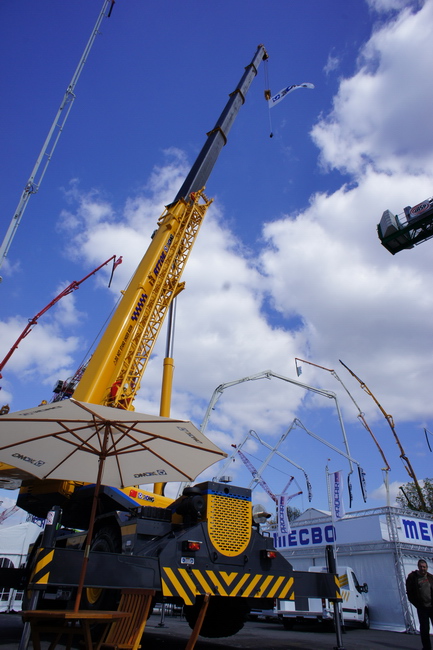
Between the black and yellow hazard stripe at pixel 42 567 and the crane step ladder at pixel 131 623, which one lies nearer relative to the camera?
the black and yellow hazard stripe at pixel 42 567

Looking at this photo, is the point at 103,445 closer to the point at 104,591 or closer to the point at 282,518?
the point at 104,591

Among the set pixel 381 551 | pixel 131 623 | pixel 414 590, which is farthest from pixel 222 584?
pixel 381 551

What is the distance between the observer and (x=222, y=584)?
16.4 feet

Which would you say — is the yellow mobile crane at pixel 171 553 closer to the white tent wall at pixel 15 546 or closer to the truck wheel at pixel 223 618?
the truck wheel at pixel 223 618

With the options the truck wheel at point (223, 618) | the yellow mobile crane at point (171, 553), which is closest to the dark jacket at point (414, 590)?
the yellow mobile crane at point (171, 553)

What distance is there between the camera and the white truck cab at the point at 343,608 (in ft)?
39.0

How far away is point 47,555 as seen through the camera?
381 cm

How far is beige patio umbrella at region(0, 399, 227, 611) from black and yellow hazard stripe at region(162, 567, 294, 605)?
3.48 ft

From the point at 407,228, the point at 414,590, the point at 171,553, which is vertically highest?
the point at 407,228

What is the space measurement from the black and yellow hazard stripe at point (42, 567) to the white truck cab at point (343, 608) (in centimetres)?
1020

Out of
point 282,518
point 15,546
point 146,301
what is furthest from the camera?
point 282,518

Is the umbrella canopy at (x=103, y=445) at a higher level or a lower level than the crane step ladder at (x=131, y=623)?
higher

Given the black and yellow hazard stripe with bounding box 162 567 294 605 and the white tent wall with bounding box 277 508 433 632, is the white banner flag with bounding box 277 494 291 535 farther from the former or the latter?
the black and yellow hazard stripe with bounding box 162 567 294 605

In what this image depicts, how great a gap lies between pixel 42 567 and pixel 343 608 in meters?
11.8
